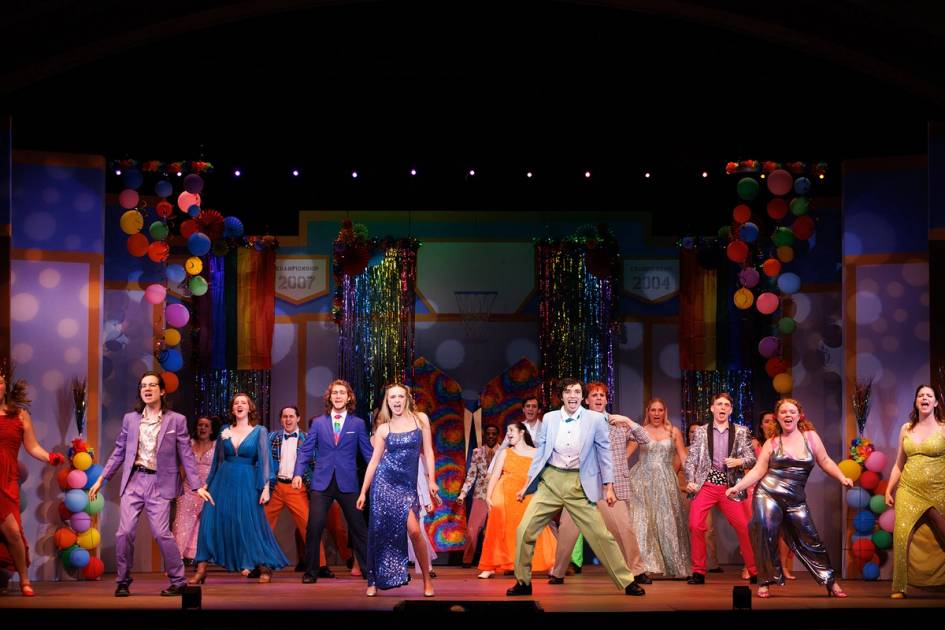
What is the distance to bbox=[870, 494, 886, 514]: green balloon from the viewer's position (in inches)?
435

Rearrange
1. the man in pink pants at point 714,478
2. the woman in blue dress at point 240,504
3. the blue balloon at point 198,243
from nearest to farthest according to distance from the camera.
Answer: the man in pink pants at point 714,478 → the woman in blue dress at point 240,504 → the blue balloon at point 198,243

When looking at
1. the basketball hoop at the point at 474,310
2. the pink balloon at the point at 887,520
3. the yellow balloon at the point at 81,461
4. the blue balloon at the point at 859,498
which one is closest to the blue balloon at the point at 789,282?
the blue balloon at the point at 859,498

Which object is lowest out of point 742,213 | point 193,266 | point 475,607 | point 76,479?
point 475,607

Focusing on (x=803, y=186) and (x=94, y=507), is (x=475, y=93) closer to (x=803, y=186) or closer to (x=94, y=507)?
(x=803, y=186)

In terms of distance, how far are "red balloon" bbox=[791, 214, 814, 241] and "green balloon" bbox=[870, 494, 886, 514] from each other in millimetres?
2407

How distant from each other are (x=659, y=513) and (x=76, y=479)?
4.90 m

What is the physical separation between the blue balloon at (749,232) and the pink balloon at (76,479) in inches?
241

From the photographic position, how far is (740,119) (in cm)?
1183

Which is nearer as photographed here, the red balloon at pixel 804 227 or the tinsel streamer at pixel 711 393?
the red balloon at pixel 804 227

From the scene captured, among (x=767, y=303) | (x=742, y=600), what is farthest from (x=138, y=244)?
(x=742, y=600)

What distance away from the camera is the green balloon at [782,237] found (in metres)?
11.9

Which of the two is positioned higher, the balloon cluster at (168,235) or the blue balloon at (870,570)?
the balloon cluster at (168,235)

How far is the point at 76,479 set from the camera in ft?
35.6

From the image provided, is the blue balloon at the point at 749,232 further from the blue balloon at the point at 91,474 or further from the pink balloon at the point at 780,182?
the blue balloon at the point at 91,474
